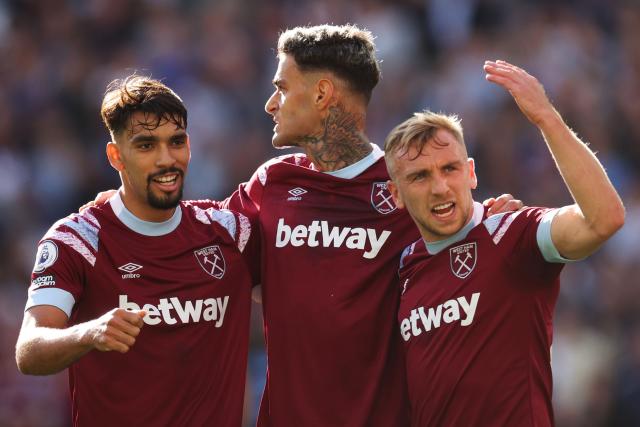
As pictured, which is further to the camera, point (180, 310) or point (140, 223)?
point (140, 223)

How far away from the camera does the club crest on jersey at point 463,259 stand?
18.2 feet

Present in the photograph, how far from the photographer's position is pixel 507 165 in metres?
11.7

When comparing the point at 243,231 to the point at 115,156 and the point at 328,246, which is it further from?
the point at 115,156

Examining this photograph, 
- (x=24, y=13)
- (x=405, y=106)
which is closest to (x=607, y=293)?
(x=405, y=106)

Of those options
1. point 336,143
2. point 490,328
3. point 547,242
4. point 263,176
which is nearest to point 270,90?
point 263,176

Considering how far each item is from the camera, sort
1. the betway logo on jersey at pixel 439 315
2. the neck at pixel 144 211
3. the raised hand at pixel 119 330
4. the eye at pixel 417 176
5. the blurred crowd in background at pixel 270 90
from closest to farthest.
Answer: the raised hand at pixel 119 330 → the betway logo on jersey at pixel 439 315 → the eye at pixel 417 176 → the neck at pixel 144 211 → the blurred crowd in background at pixel 270 90

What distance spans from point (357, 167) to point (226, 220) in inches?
28.6

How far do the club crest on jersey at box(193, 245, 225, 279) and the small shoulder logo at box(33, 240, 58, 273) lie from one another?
27.7 inches

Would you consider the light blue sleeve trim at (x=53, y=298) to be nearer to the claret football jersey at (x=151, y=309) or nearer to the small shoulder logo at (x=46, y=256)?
the claret football jersey at (x=151, y=309)

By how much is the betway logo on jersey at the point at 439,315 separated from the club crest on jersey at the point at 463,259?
13 centimetres

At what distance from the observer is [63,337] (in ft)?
17.3

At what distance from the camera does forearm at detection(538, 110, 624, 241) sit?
498 centimetres

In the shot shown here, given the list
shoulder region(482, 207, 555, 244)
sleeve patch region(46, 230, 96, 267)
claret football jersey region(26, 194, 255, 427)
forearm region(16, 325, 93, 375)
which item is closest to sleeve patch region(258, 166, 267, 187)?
claret football jersey region(26, 194, 255, 427)

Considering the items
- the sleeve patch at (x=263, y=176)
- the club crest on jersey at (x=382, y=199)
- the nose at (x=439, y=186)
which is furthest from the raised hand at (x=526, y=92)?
the sleeve patch at (x=263, y=176)
